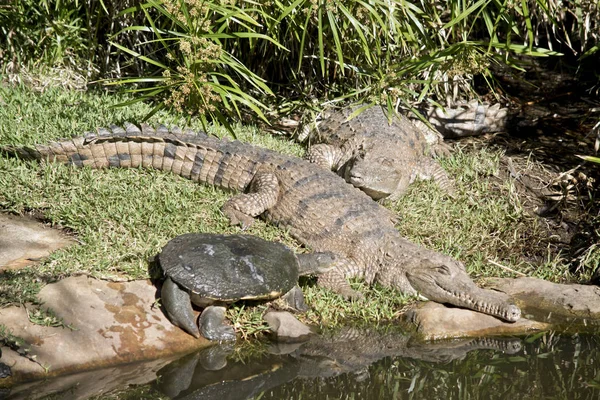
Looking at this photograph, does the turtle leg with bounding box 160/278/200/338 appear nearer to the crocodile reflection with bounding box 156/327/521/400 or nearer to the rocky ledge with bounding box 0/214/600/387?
the rocky ledge with bounding box 0/214/600/387

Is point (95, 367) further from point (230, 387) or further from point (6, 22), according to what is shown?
point (6, 22)

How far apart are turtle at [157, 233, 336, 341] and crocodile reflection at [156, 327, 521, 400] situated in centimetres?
21

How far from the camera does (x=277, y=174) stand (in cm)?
580

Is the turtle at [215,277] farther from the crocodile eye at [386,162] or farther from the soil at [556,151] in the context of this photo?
the soil at [556,151]

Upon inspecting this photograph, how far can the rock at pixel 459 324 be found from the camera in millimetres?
4477

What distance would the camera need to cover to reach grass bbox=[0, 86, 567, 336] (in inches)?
179

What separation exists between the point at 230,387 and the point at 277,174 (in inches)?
92.6

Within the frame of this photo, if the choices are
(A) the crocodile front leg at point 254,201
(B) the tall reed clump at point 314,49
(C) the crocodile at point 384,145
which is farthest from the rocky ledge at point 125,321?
(B) the tall reed clump at point 314,49

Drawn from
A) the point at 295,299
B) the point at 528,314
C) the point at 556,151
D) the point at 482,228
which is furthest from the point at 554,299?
the point at 556,151

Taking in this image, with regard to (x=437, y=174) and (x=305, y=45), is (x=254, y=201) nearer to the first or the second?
(x=437, y=174)

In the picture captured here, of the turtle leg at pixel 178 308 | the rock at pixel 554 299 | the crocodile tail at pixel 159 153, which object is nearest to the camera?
the turtle leg at pixel 178 308

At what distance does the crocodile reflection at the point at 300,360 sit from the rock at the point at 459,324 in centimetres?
7

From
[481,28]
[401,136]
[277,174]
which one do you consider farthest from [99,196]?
[481,28]

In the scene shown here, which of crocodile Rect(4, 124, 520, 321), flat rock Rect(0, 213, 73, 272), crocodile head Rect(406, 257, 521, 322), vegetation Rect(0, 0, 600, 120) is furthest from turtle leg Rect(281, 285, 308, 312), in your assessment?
vegetation Rect(0, 0, 600, 120)
